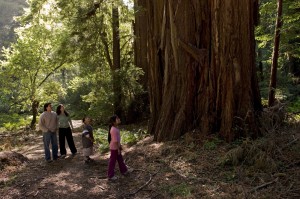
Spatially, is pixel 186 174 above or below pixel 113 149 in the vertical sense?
below

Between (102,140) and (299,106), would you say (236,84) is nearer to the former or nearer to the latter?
(102,140)

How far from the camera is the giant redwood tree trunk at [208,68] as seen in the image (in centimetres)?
756

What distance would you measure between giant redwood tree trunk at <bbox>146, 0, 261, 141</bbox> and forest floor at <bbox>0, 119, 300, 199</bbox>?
0.53 metres

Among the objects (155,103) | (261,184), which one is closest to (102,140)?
(155,103)

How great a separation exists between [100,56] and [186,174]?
964cm

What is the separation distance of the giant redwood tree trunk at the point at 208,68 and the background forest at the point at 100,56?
9.55 feet

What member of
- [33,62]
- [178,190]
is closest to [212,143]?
[178,190]

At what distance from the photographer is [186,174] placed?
21.2ft

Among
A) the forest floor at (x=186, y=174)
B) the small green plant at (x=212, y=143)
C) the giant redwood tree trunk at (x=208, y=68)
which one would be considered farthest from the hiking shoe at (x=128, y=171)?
the giant redwood tree trunk at (x=208, y=68)

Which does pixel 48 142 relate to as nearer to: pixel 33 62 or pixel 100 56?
pixel 100 56

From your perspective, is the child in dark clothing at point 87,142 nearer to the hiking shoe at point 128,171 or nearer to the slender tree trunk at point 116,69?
the hiking shoe at point 128,171

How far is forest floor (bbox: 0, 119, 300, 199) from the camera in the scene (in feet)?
18.2

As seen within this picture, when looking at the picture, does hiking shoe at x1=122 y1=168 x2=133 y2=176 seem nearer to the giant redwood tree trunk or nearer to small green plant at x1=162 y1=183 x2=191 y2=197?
small green plant at x1=162 y1=183 x2=191 y2=197

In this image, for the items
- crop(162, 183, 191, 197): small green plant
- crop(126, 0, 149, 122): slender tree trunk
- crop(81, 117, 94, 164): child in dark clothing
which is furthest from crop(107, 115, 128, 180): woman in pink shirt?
crop(126, 0, 149, 122): slender tree trunk
